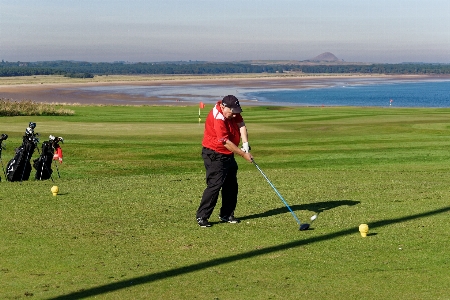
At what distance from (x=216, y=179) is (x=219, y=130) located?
825 millimetres

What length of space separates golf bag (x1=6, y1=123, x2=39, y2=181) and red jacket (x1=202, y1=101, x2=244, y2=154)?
6.90 metres

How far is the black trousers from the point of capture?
36.8 ft

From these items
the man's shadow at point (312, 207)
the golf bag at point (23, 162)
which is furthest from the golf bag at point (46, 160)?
the man's shadow at point (312, 207)

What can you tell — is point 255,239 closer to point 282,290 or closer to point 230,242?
point 230,242

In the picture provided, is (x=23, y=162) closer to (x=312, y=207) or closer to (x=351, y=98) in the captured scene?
(x=312, y=207)

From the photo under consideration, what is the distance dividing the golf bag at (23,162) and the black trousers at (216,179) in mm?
6892

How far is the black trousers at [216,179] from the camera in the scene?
36.8 feet

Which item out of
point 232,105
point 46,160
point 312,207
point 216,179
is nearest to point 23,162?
point 46,160

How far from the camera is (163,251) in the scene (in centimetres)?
959

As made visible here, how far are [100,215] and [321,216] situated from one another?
150 inches

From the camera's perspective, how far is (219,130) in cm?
1102

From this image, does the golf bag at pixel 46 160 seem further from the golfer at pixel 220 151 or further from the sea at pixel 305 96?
the sea at pixel 305 96

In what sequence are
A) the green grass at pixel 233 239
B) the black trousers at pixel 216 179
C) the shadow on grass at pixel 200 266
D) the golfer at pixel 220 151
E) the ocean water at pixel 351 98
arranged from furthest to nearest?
the ocean water at pixel 351 98
the black trousers at pixel 216 179
the golfer at pixel 220 151
the green grass at pixel 233 239
the shadow on grass at pixel 200 266

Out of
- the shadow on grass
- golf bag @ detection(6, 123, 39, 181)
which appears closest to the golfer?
the shadow on grass
